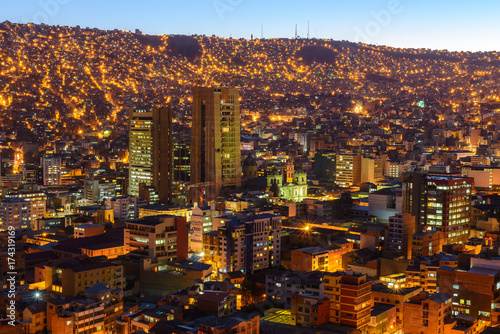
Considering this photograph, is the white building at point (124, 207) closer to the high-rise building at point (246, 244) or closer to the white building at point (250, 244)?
the high-rise building at point (246, 244)

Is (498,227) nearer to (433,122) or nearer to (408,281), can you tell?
(408,281)

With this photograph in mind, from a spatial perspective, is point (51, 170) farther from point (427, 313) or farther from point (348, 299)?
point (427, 313)

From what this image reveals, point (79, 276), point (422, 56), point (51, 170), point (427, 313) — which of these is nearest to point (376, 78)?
point (422, 56)

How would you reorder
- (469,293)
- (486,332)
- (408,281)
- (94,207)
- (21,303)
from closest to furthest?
(486,332), (21,303), (469,293), (408,281), (94,207)

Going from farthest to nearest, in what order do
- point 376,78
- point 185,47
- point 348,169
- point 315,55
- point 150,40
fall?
point 315,55 → point 185,47 → point 150,40 → point 376,78 → point 348,169

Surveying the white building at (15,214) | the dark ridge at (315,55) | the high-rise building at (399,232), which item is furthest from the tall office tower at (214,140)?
the dark ridge at (315,55)

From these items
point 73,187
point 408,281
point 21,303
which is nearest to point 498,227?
point 408,281
